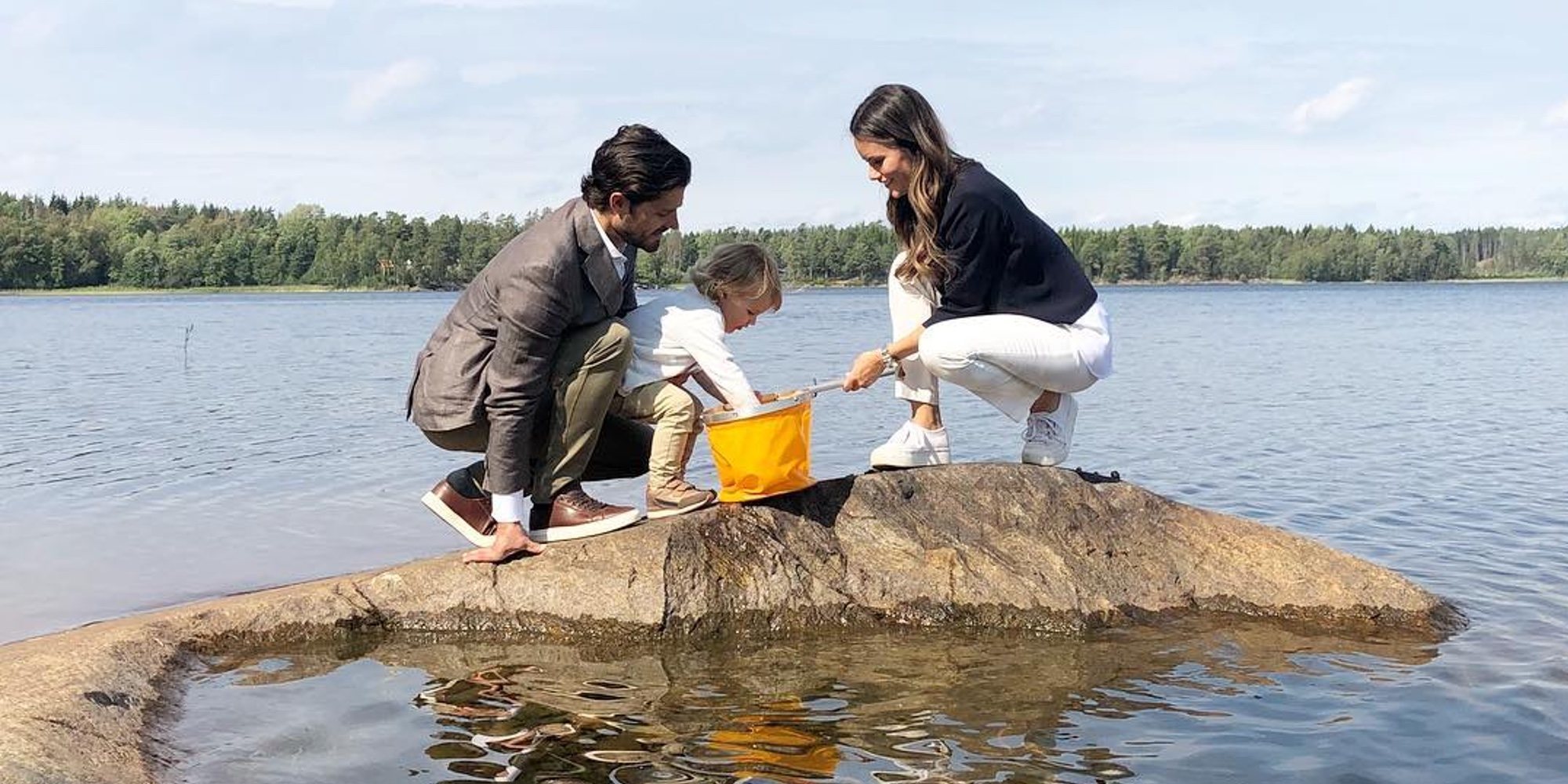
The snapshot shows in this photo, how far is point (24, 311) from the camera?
65.6 meters

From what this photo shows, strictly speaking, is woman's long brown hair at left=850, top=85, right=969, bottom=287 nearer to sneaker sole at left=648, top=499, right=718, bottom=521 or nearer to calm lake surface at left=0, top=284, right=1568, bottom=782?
sneaker sole at left=648, top=499, right=718, bottom=521

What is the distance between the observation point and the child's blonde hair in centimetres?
614

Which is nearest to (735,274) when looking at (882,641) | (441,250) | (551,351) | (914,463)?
(551,351)

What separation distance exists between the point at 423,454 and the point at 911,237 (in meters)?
9.21

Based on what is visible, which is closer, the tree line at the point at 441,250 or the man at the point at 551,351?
the man at the point at 551,351

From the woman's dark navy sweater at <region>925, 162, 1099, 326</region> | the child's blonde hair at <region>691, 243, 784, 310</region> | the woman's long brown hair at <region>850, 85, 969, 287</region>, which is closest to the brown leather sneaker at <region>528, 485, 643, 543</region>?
the child's blonde hair at <region>691, 243, 784, 310</region>

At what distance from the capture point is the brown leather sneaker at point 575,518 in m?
6.16

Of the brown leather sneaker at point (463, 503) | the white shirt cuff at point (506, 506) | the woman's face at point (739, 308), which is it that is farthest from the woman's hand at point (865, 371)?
the brown leather sneaker at point (463, 503)

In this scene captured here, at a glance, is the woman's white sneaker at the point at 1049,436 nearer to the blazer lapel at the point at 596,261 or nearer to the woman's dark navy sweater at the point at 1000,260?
the woman's dark navy sweater at the point at 1000,260

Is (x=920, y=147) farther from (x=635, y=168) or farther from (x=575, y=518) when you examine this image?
(x=575, y=518)

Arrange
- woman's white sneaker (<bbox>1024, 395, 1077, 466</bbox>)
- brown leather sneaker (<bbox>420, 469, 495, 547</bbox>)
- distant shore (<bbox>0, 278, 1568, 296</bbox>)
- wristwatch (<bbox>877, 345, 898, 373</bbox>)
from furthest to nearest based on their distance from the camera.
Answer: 1. distant shore (<bbox>0, 278, 1568, 296</bbox>)
2. woman's white sneaker (<bbox>1024, 395, 1077, 466</bbox>)
3. brown leather sneaker (<bbox>420, 469, 495, 547</bbox>)
4. wristwatch (<bbox>877, 345, 898, 373</bbox>)

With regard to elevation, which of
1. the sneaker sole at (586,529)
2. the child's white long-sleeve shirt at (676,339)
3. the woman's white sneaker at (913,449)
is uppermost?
the child's white long-sleeve shirt at (676,339)

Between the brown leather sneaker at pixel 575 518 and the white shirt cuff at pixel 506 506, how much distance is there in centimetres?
23

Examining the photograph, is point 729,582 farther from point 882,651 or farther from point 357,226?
point 357,226
